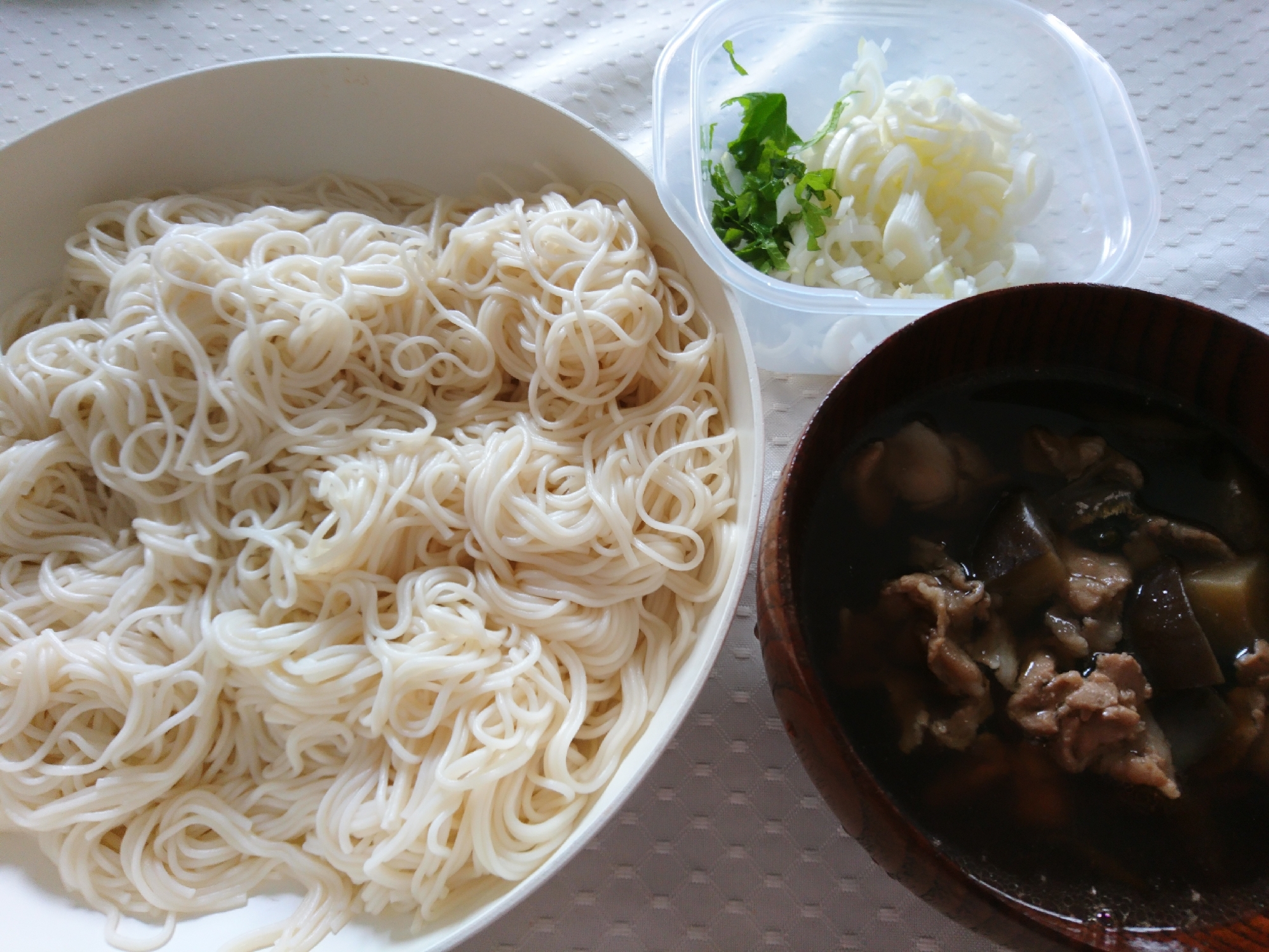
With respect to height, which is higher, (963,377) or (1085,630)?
(963,377)

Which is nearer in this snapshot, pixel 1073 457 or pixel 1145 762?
pixel 1145 762

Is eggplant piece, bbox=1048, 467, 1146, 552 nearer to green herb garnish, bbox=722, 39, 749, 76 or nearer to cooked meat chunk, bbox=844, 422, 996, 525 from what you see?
cooked meat chunk, bbox=844, 422, 996, 525

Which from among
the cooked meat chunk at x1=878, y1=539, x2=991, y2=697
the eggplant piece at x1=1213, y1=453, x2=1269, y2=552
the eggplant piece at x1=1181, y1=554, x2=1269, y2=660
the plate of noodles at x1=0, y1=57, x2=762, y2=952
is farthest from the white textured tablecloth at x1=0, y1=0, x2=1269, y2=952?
the eggplant piece at x1=1213, y1=453, x2=1269, y2=552

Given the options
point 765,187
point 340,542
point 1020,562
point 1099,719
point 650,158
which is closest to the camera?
point 1099,719

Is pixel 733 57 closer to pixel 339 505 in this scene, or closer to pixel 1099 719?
pixel 339 505

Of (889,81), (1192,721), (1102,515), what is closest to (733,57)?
(889,81)

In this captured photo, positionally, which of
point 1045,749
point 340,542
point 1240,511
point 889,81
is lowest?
point 1045,749

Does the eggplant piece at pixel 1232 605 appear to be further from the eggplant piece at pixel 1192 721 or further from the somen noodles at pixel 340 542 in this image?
the somen noodles at pixel 340 542

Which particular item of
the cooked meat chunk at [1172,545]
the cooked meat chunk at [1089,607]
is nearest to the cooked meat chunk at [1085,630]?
the cooked meat chunk at [1089,607]
